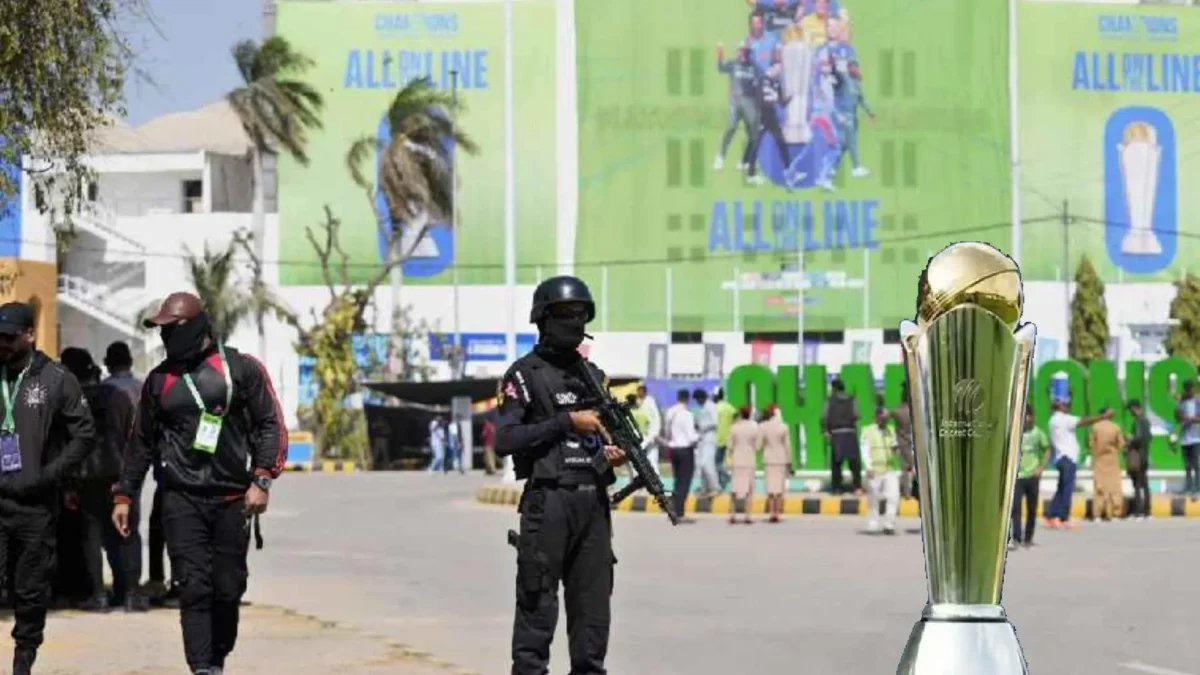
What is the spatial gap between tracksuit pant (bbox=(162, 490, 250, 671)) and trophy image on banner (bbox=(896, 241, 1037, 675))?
182 inches

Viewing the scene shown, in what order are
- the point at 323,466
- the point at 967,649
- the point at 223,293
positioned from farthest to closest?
1. the point at 223,293
2. the point at 323,466
3. the point at 967,649

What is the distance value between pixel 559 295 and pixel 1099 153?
3323 inches

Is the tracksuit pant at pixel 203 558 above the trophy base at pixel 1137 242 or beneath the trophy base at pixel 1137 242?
beneath

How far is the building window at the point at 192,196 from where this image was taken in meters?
91.5

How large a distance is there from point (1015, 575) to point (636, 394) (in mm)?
10917

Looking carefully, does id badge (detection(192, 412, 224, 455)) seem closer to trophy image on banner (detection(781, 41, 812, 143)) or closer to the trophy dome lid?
the trophy dome lid

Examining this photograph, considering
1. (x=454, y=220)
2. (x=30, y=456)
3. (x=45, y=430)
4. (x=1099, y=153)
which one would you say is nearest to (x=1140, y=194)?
(x=1099, y=153)

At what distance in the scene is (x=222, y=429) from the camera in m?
10.2

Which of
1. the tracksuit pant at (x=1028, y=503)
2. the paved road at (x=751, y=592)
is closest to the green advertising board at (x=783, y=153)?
the paved road at (x=751, y=592)

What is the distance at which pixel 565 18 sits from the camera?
8856 cm

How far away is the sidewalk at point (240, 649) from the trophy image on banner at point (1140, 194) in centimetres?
7824

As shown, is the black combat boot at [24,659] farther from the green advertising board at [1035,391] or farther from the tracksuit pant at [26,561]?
the green advertising board at [1035,391]

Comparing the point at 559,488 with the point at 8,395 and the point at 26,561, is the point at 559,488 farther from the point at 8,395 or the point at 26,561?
the point at 8,395

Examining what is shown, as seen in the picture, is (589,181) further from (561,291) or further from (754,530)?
(561,291)
